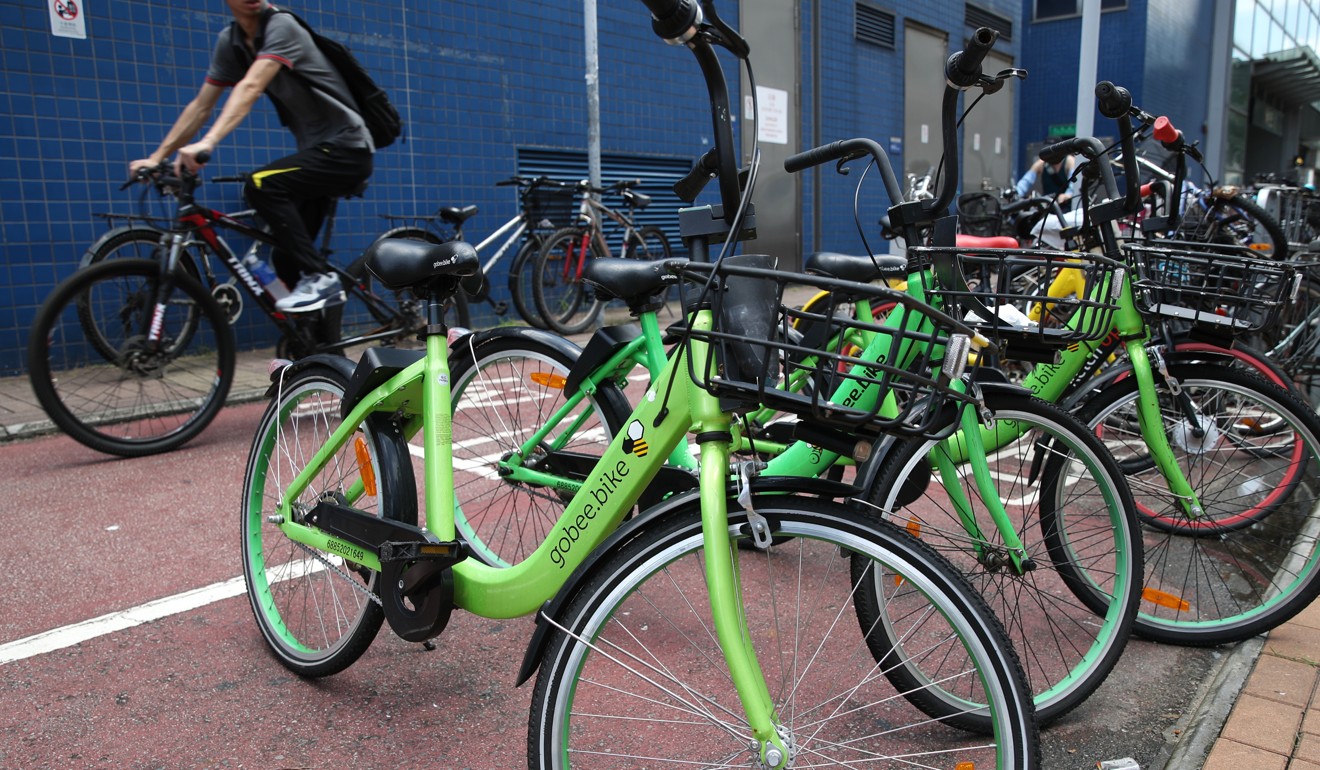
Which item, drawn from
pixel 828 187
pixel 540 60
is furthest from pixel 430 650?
pixel 828 187

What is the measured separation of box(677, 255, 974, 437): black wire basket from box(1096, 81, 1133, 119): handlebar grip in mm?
1761

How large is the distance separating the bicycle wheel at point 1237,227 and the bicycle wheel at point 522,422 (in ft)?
10.3

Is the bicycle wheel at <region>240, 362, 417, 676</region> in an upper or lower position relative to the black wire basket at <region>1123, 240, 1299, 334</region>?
lower

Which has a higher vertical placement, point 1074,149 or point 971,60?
point 971,60

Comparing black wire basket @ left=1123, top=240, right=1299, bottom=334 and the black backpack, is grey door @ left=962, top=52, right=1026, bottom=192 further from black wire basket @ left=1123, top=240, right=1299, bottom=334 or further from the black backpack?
black wire basket @ left=1123, top=240, right=1299, bottom=334

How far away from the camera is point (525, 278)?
8.52m

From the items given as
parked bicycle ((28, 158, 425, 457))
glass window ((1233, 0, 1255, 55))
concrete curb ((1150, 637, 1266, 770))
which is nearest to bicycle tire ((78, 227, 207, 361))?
parked bicycle ((28, 158, 425, 457))

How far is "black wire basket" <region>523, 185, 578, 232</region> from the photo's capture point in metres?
8.53

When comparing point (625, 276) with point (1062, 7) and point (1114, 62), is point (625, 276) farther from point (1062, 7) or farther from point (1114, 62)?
point (1062, 7)

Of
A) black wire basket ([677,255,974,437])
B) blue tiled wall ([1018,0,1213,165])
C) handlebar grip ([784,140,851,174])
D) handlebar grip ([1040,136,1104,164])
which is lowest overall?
black wire basket ([677,255,974,437])

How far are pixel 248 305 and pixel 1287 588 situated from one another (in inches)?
281

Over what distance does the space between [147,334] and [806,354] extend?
4.38m

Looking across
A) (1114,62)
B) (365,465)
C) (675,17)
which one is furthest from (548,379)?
(1114,62)

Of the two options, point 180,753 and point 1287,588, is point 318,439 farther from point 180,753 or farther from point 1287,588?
point 1287,588
